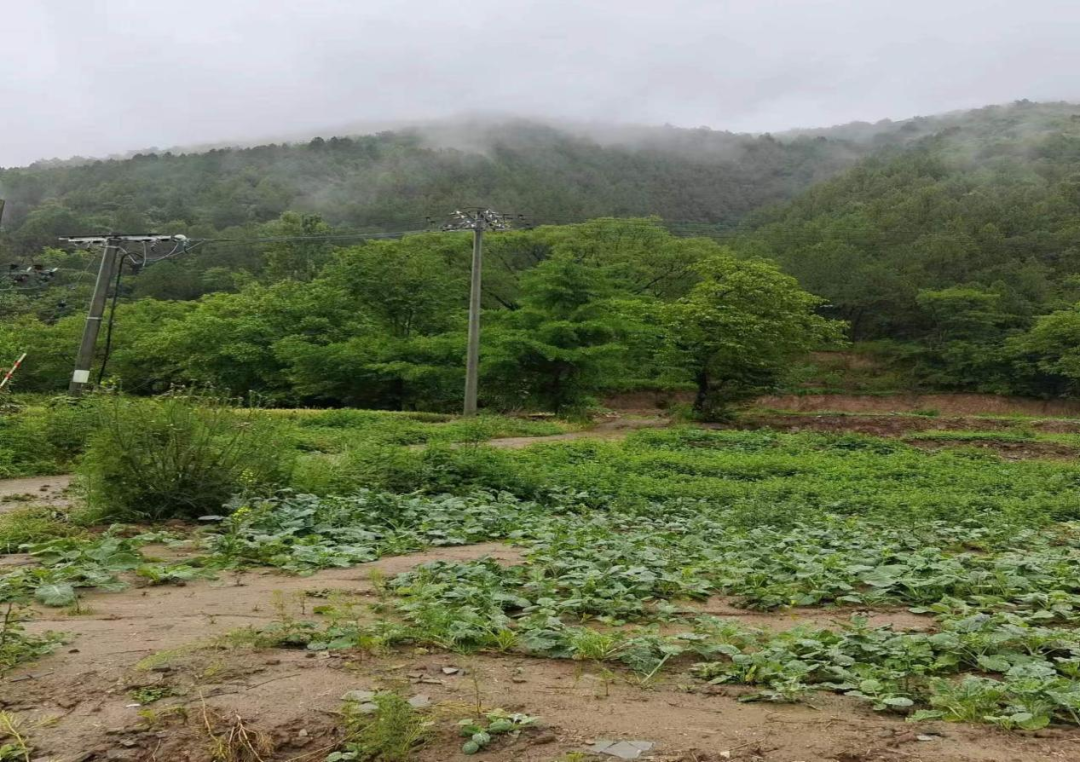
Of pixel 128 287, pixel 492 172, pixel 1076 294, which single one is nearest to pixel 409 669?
pixel 1076 294

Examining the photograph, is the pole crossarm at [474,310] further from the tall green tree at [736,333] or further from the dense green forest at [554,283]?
the tall green tree at [736,333]

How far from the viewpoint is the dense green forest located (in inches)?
1230

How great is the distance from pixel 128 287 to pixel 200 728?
65891 millimetres

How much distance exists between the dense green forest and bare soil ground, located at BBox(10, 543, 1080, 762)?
14319 millimetres

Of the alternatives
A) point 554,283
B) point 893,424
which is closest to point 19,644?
point 554,283

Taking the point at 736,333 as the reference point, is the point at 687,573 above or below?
below

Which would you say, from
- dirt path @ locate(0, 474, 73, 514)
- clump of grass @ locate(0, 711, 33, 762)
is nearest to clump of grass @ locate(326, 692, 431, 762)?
clump of grass @ locate(0, 711, 33, 762)

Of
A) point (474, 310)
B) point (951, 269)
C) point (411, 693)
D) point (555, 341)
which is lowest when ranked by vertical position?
point (411, 693)

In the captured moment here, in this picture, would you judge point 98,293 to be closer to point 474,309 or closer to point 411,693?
point 474,309

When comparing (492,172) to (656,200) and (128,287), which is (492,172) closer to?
(656,200)

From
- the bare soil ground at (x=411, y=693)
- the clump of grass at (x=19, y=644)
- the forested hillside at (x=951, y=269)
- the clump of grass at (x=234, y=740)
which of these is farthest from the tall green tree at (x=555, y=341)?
the clump of grass at (x=234, y=740)

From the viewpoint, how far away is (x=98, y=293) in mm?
20516

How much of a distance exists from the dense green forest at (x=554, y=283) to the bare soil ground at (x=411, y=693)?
1432 centimetres

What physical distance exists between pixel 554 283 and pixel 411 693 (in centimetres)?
2753
